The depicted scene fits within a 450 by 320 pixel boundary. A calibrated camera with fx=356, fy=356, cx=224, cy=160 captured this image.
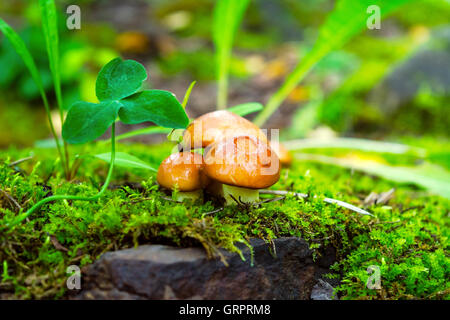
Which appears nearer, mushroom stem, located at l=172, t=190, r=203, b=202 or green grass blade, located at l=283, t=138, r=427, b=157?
mushroom stem, located at l=172, t=190, r=203, b=202

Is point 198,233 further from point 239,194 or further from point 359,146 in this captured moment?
point 359,146

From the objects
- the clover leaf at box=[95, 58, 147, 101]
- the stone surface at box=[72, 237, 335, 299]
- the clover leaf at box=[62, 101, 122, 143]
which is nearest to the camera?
the stone surface at box=[72, 237, 335, 299]

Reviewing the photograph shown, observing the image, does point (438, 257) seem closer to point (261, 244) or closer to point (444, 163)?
point (261, 244)

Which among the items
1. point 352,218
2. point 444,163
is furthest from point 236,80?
point 352,218

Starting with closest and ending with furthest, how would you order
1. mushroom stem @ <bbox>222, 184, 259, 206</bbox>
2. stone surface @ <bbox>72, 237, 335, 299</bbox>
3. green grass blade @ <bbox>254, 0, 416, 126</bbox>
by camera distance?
stone surface @ <bbox>72, 237, 335, 299</bbox> < mushroom stem @ <bbox>222, 184, 259, 206</bbox> < green grass blade @ <bbox>254, 0, 416, 126</bbox>

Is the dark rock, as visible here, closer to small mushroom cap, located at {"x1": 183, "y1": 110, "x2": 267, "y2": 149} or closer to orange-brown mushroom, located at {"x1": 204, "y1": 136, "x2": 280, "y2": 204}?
orange-brown mushroom, located at {"x1": 204, "y1": 136, "x2": 280, "y2": 204}

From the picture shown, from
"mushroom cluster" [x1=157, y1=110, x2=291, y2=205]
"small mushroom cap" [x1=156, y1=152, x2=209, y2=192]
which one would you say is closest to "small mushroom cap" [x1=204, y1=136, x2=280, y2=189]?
"mushroom cluster" [x1=157, y1=110, x2=291, y2=205]

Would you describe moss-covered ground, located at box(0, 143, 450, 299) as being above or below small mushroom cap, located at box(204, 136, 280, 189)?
below

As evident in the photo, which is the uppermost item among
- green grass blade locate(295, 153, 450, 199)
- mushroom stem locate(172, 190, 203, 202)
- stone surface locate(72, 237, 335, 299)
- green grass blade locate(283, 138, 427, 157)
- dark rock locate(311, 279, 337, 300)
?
green grass blade locate(283, 138, 427, 157)
